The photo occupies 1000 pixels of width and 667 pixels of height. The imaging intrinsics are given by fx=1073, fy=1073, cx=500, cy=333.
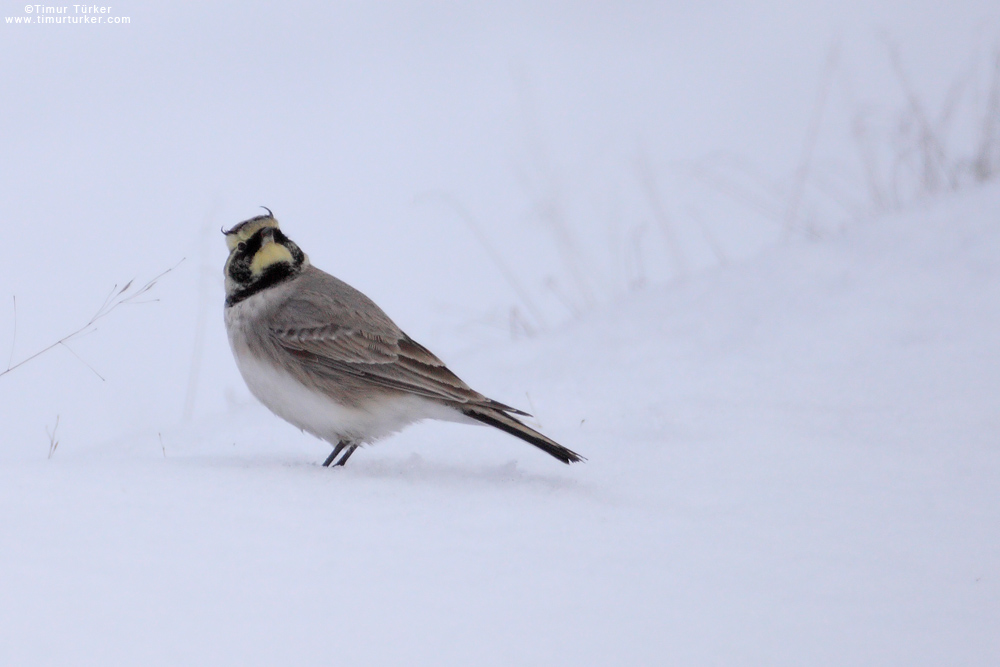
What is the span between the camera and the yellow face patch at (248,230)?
4773mm

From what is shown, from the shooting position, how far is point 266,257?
483 centimetres

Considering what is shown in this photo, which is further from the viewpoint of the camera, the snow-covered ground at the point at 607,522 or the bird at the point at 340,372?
the bird at the point at 340,372

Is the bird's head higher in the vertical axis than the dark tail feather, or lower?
Result: higher

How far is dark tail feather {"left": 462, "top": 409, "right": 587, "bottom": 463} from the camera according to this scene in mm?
4191

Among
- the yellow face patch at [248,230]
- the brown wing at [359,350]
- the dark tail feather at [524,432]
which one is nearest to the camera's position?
the dark tail feather at [524,432]

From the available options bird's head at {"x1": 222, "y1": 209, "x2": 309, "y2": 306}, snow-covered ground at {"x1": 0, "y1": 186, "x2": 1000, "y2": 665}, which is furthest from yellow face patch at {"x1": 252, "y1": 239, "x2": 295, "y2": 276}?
snow-covered ground at {"x1": 0, "y1": 186, "x2": 1000, "y2": 665}

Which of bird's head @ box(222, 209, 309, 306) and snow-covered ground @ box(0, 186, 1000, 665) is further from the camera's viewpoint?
bird's head @ box(222, 209, 309, 306)

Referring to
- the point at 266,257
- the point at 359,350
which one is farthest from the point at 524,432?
the point at 266,257

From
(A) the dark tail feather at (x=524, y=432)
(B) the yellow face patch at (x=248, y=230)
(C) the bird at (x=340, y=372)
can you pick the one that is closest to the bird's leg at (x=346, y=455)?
(C) the bird at (x=340, y=372)

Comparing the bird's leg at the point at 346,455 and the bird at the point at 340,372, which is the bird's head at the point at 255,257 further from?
the bird's leg at the point at 346,455

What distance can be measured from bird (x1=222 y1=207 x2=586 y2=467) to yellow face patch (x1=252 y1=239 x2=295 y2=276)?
0.13m

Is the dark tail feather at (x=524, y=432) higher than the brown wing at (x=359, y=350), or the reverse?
the brown wing at (x=359, y=350)

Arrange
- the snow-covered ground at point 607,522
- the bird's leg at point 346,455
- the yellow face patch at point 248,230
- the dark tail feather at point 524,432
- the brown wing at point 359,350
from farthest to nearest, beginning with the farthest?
the yellow face patch at point 248,230 → the bird's leg at point 346,455 → the brown wing at point 359,350 → the dark tail feather at point 524,432 → the snow-covered ground at point 607,522

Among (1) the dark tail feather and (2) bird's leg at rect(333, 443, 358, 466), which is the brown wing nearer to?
(1) the dark tail feather
